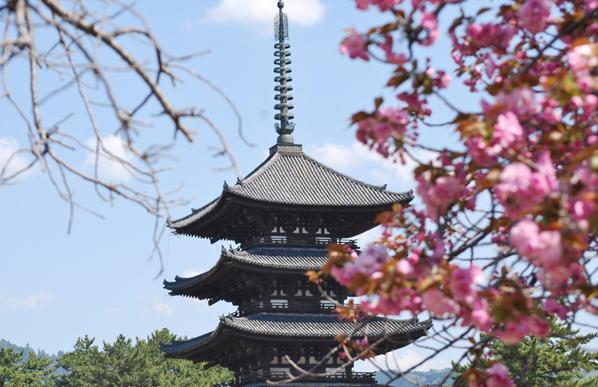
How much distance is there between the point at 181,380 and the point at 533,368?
Result: 39975 millimetres

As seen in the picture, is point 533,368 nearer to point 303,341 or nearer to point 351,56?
point 303,341

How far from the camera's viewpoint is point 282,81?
34938mm

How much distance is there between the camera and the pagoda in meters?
29.0

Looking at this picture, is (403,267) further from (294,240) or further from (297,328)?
(294,240)

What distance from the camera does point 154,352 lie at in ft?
259

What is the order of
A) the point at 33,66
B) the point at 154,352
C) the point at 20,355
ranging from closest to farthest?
the point at 33,66
the point at 20,355
the point at 154,352

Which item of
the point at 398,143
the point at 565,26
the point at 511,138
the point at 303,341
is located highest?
the point at 303,341

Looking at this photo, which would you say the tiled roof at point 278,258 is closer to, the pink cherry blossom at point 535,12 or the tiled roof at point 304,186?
the tiled roof at point 304,186

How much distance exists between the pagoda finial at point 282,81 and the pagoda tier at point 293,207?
164 centimetres

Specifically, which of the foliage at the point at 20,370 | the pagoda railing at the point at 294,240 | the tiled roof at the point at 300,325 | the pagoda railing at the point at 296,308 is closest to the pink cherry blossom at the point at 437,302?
the tiled roof at the point at 300,325

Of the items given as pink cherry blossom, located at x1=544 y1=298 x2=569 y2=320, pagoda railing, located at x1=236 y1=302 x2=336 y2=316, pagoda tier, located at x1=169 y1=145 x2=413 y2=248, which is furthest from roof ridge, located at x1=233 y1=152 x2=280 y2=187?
pink cherry blossom, located at x1=544 y1=298 x2=569 y2=320

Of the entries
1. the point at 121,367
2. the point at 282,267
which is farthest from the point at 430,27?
the point at 121,367

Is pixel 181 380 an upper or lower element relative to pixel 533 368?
upper

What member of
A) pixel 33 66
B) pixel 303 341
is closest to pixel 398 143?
pixel 33 66
